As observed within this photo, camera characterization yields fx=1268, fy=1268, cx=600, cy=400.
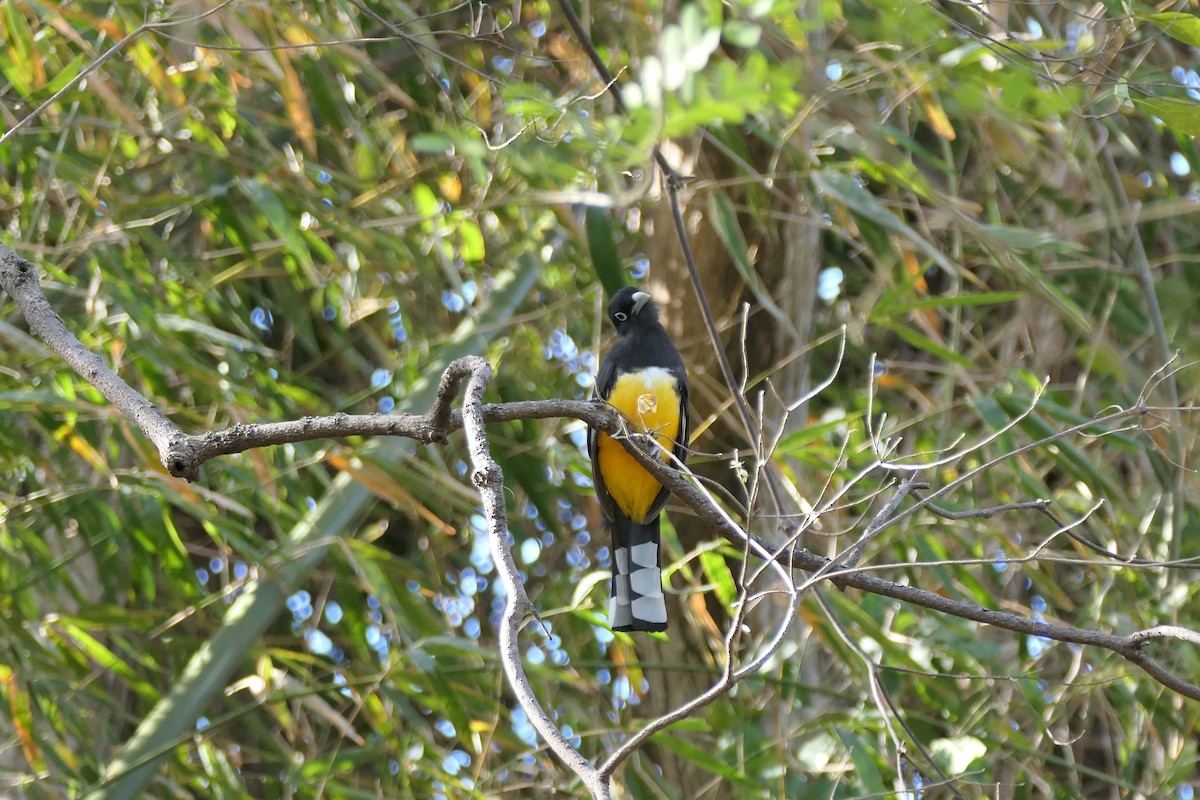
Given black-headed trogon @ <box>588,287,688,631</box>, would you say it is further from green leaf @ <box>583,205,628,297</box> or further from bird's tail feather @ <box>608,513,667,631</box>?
green leaf @ <box>583,205,628,297</box>

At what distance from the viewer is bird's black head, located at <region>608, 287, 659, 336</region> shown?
335cm

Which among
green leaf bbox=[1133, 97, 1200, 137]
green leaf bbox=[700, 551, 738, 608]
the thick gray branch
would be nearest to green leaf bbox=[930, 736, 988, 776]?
green leaf bbox=[700, 551, 738, 608]

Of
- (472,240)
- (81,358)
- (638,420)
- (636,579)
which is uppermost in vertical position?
(81,358)

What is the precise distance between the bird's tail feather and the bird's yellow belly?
4 cm

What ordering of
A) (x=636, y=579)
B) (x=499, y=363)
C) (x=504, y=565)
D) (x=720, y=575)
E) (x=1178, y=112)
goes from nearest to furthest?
(x=504, y=565) → (x=1178, y=112) → (x=636, y=579) → (x=720, y=575) → (x=499, y=363)

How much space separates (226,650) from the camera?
10.5 feet

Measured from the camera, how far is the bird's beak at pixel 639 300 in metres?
3.35

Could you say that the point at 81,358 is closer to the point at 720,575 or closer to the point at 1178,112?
the point at 1178,112

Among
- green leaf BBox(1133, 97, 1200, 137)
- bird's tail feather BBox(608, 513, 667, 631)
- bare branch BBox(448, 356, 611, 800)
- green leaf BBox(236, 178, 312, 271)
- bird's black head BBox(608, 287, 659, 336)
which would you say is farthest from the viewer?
bird's black head BBox(608, 287, 659, 336)

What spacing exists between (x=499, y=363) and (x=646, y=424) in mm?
748

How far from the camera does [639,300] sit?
3359mm

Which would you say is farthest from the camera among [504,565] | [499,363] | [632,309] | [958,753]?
[499,363]

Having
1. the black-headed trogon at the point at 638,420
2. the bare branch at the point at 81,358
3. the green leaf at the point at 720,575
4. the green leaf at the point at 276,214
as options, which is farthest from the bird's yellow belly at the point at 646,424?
the bare branch at the point at 81,358

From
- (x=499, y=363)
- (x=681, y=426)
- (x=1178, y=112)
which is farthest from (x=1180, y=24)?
(x=499, y=363)
